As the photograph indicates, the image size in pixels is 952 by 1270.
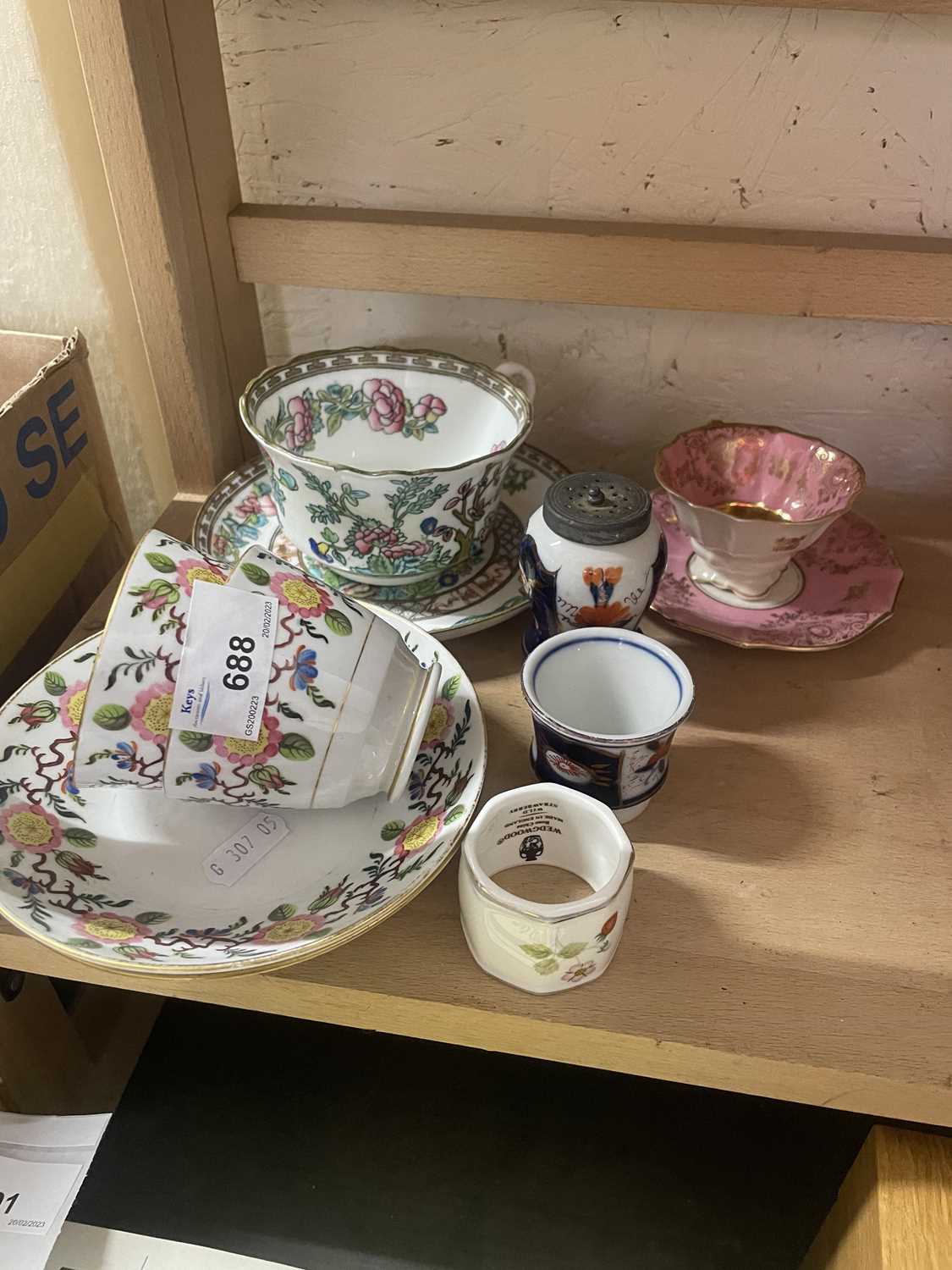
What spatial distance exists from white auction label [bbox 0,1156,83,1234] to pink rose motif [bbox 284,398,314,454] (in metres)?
0.52

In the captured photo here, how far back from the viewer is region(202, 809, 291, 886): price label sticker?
22.2 inches

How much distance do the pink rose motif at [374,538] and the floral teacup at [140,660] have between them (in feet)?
0.46

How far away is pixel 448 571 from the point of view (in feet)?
2.35

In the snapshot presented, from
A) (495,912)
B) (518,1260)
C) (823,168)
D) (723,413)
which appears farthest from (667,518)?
(518,1260)

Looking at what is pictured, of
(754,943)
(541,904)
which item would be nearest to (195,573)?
(541,904)

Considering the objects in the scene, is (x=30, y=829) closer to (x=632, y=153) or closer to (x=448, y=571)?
(x=448, y=571)

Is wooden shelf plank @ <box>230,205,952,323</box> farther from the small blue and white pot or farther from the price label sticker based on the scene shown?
the price label sticker

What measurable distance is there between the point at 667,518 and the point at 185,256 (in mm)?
390

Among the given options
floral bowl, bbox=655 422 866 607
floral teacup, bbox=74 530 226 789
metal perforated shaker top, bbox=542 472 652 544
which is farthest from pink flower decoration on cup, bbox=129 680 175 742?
floral bowl, bbox=655 422 866 607

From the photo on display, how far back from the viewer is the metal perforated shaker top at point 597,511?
591 millimetres

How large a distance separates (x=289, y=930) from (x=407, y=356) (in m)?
0.44

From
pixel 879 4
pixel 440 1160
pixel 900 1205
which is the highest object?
pixel 879 4

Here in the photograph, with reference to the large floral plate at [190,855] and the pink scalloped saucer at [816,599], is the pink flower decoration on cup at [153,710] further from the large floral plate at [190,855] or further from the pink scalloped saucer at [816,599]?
the pink scalloped saucer at [816,599]

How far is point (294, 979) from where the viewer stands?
53 centimetres
